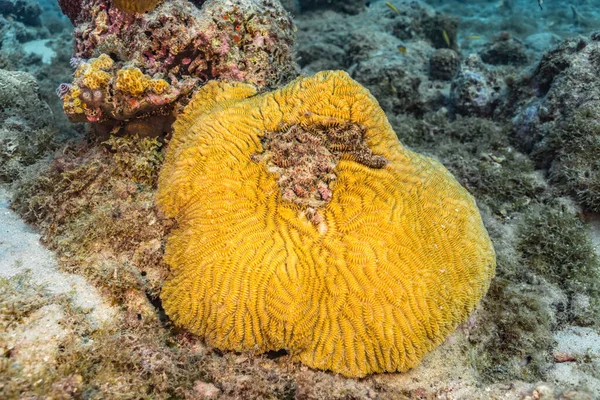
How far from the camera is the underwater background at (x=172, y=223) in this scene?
2.53m

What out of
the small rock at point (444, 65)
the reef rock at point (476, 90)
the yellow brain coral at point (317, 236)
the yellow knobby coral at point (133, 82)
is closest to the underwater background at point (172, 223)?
the yellow knobby coral at point (133, 82)

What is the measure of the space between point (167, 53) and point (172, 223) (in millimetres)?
1952

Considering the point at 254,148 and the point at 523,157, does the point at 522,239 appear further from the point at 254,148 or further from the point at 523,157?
the point at 254,148

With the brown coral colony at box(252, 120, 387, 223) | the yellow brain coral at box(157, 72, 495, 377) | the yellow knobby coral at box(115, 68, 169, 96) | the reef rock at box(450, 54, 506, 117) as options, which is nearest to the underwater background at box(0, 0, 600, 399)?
the yellow knobby coral at box(115, 68, 169, 96)

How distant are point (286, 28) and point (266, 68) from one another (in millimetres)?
850

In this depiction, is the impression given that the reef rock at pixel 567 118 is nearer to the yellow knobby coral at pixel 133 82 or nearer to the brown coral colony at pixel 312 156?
the brown coral colony at pixel 312 156

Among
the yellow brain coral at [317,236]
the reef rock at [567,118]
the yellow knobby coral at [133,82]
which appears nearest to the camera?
the yellow brain coral at [317,236]

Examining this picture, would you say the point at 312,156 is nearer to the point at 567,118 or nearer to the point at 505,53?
the point at 567,118

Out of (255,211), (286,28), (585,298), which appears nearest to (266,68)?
(286,28)

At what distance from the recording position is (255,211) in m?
3.18

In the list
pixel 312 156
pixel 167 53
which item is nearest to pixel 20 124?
pixel 167 53

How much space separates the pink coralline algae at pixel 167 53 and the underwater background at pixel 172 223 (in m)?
0.02

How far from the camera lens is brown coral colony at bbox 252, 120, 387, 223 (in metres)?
3.24

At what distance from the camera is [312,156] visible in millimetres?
3318
